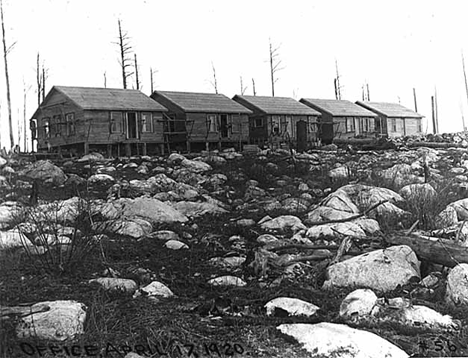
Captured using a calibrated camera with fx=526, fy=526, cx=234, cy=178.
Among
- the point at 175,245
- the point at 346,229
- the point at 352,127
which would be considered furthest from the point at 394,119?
the point at 175,245

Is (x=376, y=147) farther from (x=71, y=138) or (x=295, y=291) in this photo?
(x=295, y=291)

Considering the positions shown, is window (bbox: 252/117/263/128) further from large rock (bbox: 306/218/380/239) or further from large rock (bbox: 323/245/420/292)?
large rock (bbox: 323/245/420/292)

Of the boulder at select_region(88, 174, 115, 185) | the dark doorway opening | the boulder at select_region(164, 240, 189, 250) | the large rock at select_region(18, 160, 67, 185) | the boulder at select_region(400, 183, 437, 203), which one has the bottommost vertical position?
the boulder at select_region(164, 240, 189, 250)

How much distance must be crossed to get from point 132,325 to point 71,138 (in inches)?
754

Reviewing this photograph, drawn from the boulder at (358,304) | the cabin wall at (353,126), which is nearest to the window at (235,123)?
the cabin wall at (353,126)

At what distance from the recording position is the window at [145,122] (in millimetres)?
23489

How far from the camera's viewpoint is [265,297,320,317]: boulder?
4.95 m

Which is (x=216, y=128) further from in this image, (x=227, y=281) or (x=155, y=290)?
(x=155, y=290)

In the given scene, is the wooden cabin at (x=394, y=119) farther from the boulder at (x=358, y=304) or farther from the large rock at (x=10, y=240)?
the boulder at (x=358, y=304)

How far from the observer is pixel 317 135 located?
99.7ft

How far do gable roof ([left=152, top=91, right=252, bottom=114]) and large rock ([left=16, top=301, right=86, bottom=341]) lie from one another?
67.9 feet

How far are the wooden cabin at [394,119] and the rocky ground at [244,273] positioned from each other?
2734 cm

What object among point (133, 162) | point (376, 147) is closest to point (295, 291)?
point (133, 162)

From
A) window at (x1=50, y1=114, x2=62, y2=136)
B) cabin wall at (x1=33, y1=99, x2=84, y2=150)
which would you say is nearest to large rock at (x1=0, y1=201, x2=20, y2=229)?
cabin wall at (x1=33, y1=99, x2=84, y2=150)
